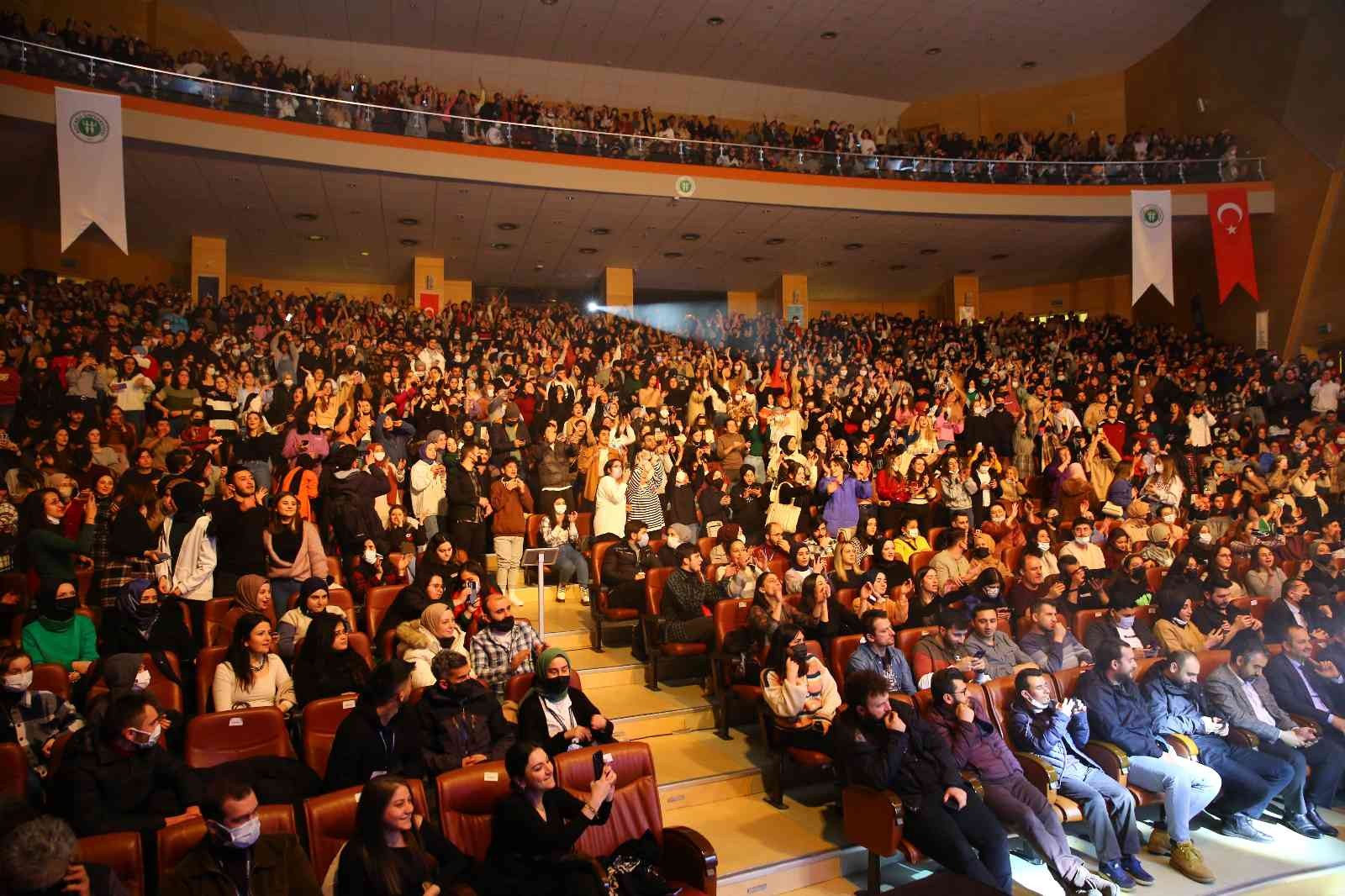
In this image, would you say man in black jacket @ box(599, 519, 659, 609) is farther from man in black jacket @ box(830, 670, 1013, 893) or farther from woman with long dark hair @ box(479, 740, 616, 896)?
woman with long dark hair @ box(479, 740, 616, 896)

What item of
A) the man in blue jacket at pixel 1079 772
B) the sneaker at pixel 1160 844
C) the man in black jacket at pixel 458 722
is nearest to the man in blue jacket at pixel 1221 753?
the sneaker at pixel 1160 844

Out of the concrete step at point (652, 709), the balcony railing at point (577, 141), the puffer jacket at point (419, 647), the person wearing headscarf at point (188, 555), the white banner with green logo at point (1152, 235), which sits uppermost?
the balcony railing at point (577, 141)

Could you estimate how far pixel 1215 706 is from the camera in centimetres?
544

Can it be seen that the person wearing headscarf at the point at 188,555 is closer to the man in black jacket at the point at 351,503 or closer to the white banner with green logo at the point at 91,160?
the man in black jacket at the point at 351,503

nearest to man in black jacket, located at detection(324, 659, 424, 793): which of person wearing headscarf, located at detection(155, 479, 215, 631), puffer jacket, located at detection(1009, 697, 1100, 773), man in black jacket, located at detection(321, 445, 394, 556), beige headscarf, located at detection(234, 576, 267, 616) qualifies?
beige headscarf, located at detection(234, 576, 267, 616)

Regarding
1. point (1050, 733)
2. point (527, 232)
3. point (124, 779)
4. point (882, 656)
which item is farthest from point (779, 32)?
point (124, 779)

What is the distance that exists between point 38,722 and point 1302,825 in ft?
20.2

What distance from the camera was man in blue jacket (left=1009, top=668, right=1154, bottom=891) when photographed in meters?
4.46

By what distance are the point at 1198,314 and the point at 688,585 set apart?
48.9 feet

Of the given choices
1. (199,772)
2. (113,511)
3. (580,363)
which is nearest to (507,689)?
(199,772)

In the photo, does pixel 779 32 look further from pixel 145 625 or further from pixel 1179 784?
pixel 145 625

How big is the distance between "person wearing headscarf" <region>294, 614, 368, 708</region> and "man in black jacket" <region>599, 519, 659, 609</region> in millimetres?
2230

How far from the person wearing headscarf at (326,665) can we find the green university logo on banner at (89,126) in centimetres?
794

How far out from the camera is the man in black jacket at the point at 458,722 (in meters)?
4.09
